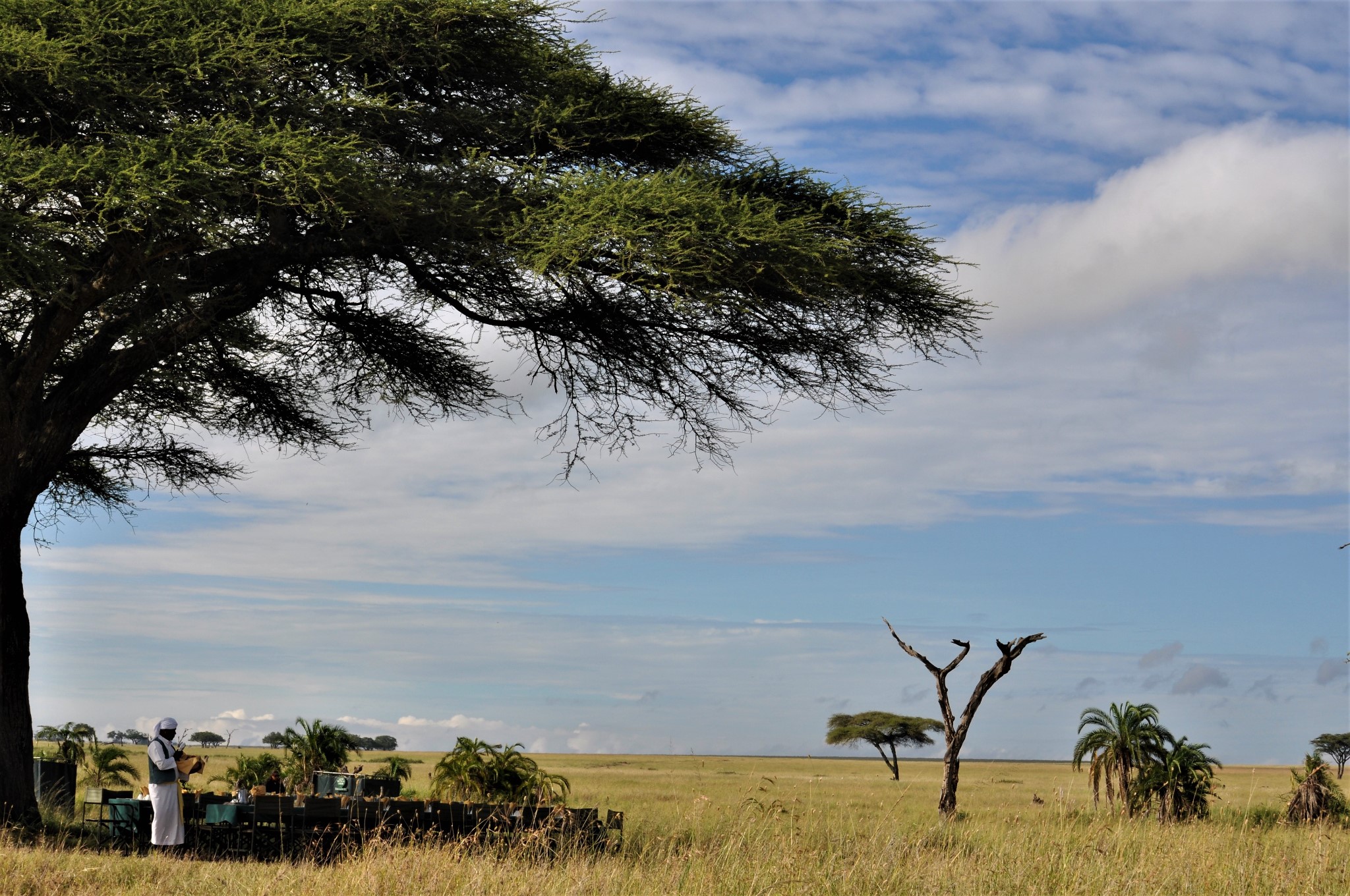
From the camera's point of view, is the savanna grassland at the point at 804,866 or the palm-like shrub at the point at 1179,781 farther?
the palm-like shrub at the point at 1179,781

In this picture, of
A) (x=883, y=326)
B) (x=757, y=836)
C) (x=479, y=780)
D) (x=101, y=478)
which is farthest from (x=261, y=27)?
(x=101, y=478)

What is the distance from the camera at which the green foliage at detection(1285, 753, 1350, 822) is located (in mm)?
20469

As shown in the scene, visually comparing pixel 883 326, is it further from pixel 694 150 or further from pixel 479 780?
pixel 479 780

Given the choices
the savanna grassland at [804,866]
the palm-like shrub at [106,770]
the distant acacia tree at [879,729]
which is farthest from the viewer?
the distant acacia tree at [879,729]

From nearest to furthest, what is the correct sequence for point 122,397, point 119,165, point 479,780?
point 119,165, point 479,780, point 122,397

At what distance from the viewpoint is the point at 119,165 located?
40.6 ft

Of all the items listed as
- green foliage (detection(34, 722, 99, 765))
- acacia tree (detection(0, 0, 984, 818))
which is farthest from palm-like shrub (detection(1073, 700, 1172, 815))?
green foliage (detection(34, 722, 99, 765))

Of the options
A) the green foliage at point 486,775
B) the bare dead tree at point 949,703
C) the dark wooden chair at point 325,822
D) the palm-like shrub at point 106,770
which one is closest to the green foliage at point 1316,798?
the bare dead tree at point 949,703

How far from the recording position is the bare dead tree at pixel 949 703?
52.7 feet

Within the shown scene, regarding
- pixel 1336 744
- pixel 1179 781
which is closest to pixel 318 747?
pixel 1179 781

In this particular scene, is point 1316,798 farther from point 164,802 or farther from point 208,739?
point 208,739

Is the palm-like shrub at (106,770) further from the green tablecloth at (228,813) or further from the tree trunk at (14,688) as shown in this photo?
the green tablecloth at (228,813)

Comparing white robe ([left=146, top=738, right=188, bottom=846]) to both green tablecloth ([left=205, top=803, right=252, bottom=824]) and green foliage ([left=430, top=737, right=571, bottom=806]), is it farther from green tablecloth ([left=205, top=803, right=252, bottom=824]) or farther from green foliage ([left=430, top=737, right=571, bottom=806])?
green foliage ([left=430, top=737, right=571, bottom=806])

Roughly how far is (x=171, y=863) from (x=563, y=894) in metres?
5.57
